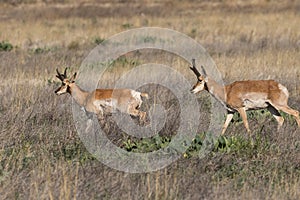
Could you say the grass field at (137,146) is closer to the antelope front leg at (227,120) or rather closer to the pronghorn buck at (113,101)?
the antelope front leg at (227,120)

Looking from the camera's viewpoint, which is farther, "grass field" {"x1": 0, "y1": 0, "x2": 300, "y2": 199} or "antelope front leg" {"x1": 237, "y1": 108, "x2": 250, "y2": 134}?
"antelope front leg" {"x1": 237, "y1": 108, "x2": 250, "y2": 134}

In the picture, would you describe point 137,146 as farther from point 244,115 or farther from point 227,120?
point 244,115

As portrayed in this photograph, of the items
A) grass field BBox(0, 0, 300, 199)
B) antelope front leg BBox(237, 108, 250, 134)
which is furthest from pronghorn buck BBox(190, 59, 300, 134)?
grass field BBox(0, 0, 300, 199)

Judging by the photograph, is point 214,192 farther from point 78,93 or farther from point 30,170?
point 78,93

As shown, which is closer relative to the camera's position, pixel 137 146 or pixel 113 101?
pixel 137 146

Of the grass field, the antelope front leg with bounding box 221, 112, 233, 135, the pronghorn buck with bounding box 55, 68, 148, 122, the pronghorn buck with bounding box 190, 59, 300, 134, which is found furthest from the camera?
the pronghorn buck with bounding box 55, 68, 148, 122

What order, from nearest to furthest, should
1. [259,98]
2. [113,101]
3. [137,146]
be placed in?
[137,146]
[259,98]
[113,101]

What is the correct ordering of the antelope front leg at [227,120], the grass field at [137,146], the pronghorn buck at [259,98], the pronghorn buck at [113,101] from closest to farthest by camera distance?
the grass field at [137,146] → the antelope front leg at [227,120] → the pronghorn buck at [259,98] → the pronghorn buck at [113,101]

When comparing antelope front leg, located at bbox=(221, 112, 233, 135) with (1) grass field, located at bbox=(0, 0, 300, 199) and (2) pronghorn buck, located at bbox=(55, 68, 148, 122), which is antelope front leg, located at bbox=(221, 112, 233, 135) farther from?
(2) pronghorn buck, located at bbox=(55, 68, 148, 122)

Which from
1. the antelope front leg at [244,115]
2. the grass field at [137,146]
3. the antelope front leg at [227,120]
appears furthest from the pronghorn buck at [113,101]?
the antelope front leg at [244,115]

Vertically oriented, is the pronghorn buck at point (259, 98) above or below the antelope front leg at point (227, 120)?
above

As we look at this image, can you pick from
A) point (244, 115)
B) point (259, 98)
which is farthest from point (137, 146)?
point (259, 98)

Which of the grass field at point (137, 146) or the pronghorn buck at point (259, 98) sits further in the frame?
the pronghorn buck at point (259, 98)

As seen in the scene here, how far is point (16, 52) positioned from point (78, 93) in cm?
906
